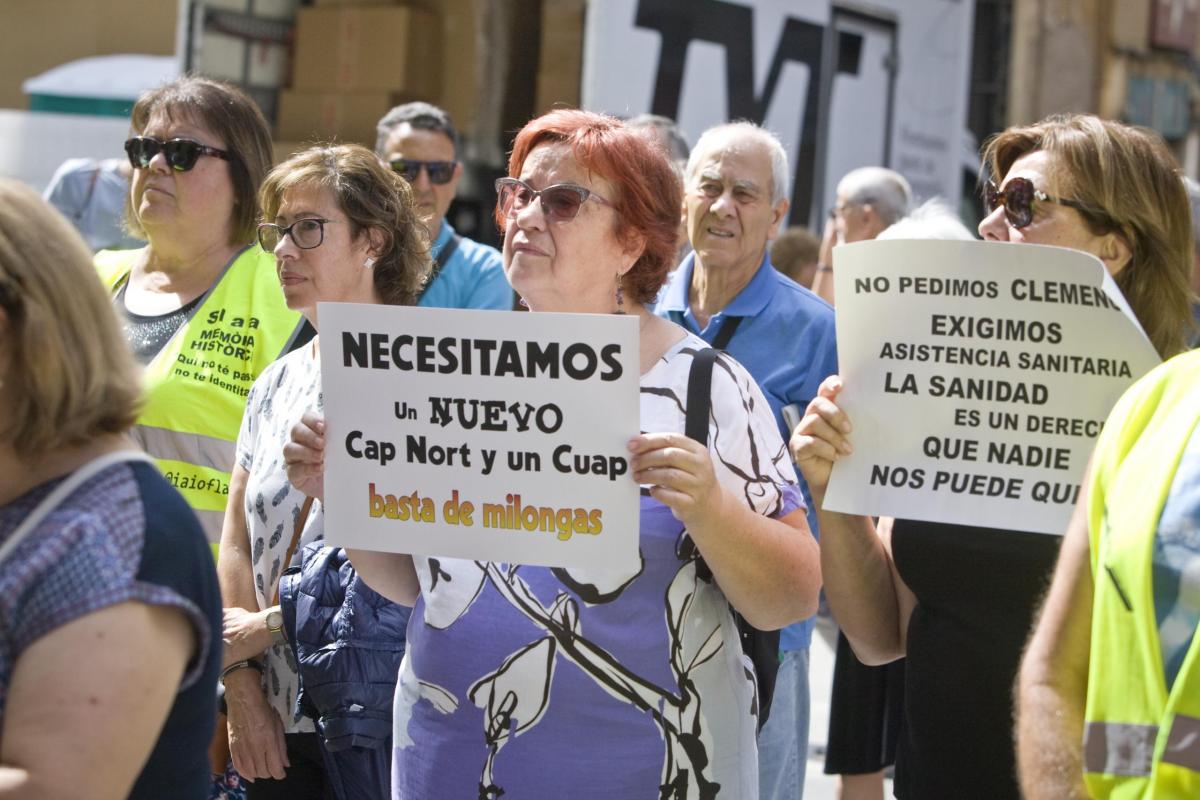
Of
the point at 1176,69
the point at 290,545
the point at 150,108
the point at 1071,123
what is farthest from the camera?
the point at 1176,69

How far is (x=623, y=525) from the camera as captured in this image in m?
2.26

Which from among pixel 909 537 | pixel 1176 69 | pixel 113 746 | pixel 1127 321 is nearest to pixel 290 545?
pixel 909 537

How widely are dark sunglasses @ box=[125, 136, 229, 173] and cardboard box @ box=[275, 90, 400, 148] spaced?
407 centimetres

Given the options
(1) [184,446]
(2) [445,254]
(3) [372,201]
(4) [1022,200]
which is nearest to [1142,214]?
(4) [1022,200]

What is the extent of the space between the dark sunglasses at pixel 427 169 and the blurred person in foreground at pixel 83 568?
11.6ft

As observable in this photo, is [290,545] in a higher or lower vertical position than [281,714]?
higher

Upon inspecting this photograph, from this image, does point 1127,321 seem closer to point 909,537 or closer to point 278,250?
point 909,537

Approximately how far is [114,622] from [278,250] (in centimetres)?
169

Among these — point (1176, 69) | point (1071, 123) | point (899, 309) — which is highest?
point (1176, 69)

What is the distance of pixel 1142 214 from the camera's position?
2586 millimetres

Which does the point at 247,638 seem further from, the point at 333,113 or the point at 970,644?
the point at 333,113

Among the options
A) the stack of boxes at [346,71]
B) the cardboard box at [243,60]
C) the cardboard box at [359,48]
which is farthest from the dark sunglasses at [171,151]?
the cardboard box at [359,48]

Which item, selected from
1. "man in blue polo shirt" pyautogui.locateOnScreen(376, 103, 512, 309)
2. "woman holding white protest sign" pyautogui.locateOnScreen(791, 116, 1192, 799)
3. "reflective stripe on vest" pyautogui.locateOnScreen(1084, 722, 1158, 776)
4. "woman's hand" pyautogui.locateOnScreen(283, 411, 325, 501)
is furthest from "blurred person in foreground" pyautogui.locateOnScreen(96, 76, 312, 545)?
"reflective stripe on vest" pyautogui.locateOnScreen(1084, 722, 1158, 776)

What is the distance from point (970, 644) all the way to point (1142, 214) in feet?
2.54
